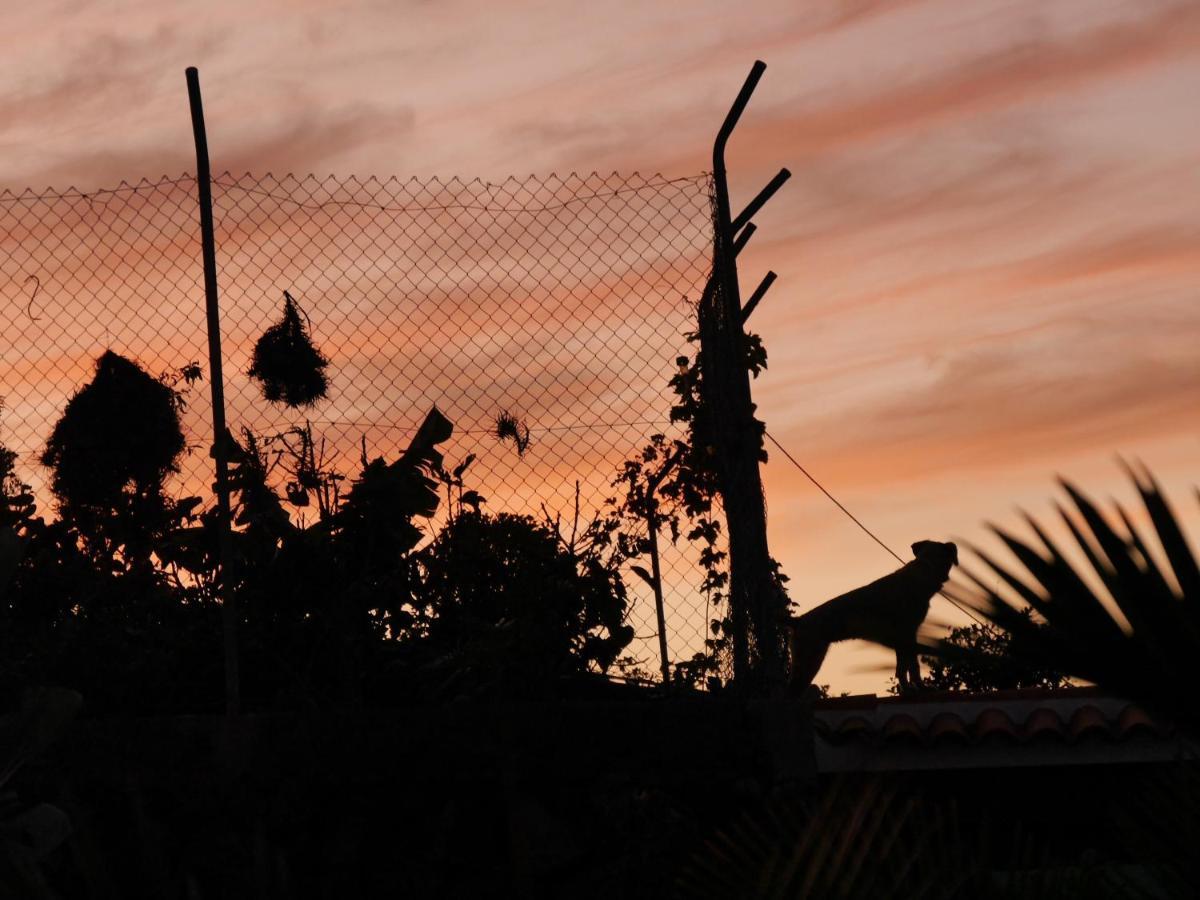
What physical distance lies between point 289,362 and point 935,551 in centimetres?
433

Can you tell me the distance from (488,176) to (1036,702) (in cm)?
519

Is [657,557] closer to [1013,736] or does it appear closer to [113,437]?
[113,437]

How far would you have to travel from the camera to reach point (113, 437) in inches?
278

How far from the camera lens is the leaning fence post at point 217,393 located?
5.61m

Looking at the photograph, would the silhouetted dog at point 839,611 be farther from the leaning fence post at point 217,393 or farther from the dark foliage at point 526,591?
the leaning fence post at point 217,393

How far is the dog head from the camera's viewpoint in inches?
345

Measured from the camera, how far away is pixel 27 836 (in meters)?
4.74

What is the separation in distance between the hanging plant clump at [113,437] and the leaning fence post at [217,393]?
111 centimetres

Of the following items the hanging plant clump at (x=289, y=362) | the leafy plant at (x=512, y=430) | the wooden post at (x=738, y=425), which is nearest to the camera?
the leafy plant at (x=512, y=430)

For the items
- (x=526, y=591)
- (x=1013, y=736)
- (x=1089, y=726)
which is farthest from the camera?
(x=1013, y=736)

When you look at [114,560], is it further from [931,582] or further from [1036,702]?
[1036,702]

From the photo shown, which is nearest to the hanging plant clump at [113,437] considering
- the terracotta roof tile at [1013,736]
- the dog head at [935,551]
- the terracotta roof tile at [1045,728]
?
the terracotta roof tile at [1013,736]

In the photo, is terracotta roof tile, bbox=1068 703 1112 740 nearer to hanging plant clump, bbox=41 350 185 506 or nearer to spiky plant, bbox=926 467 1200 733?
hanging plant clump, bbox=41 350 185 506

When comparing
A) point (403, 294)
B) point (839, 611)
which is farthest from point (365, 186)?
point (839, 611)
